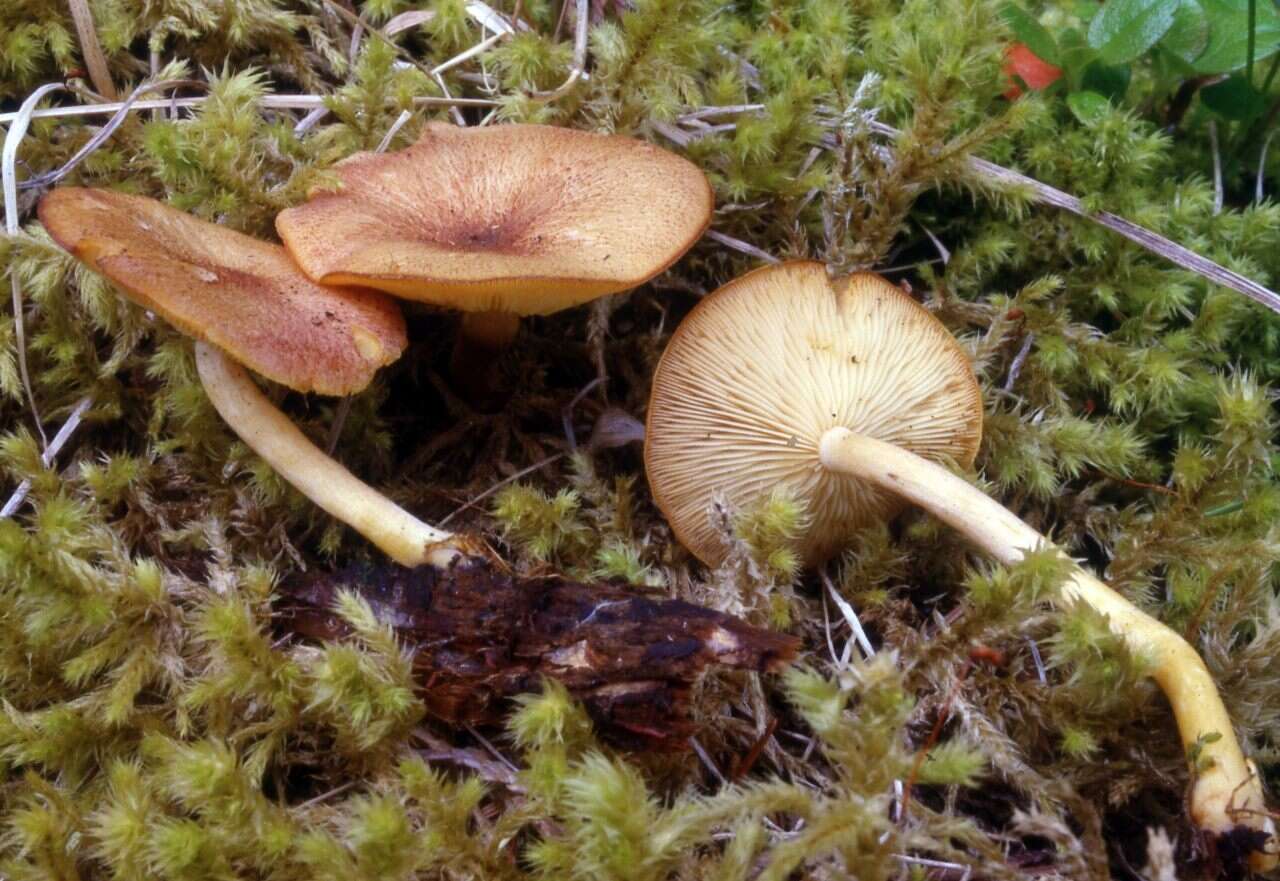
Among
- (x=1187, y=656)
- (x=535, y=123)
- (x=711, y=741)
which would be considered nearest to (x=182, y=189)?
(x=535, y=123)

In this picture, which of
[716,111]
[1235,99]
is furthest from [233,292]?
[1235,99]

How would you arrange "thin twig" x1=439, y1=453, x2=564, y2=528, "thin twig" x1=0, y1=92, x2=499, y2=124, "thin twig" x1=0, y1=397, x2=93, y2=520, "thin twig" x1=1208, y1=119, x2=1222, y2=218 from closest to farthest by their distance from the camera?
1. "thin twig" x1=0, y1=397, x2=93, y2=520
2. "thin twig" x1=439, y1=453, x2=564, y2=528
3. "thin twig" x1=0, y1=92, x2=499, y2=124
4. "thin twig" x1=1208, y1=119, x2=1222, y2=218

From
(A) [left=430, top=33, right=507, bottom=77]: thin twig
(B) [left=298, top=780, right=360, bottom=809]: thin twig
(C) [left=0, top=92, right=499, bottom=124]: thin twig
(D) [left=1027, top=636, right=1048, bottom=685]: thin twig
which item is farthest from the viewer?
(A) [left=430, top=33, right=507, bottom=77]: thin twig

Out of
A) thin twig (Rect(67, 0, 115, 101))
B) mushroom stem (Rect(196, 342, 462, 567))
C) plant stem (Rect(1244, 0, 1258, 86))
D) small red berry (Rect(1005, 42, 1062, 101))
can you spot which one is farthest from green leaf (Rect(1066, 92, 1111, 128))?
thin twig (Rect(67, 0, 115, 101))

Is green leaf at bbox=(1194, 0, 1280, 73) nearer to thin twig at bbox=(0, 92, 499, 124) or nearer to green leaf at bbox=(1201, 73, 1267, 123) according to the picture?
green leaf at bbox=(1201, 73, 1267, 123)

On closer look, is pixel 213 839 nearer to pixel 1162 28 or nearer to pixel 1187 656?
pixel 1187 656

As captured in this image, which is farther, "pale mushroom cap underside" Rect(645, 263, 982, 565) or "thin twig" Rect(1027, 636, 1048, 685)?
"pale mushroom cap underside" Rect(645, 263, 982, 565)

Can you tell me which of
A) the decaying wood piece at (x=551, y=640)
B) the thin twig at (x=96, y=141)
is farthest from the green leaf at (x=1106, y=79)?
the thin twig at (x=96, y=141)
